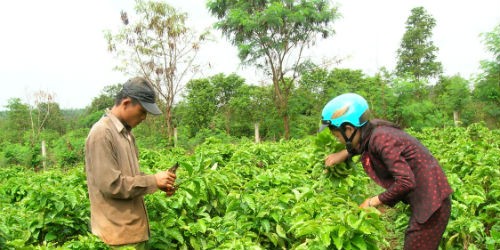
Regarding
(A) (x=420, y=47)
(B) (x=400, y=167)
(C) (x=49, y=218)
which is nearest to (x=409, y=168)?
(B) (x=400, y=167)

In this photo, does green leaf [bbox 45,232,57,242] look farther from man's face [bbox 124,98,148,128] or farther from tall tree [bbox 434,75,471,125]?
tall tree [bbox 434,75,471,125]

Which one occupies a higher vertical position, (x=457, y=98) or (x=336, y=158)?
(x=457, y=98)

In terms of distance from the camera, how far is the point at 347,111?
2920 mm

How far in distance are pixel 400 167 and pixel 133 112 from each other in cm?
181

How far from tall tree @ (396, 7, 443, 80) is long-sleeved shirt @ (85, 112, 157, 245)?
31664mm

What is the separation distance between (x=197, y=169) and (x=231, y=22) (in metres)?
16.3

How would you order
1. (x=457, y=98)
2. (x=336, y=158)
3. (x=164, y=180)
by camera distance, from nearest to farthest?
(x=164, y=180)
(x=336, y=158)
(x=457, y=98)

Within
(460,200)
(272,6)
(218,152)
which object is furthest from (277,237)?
(272,6)

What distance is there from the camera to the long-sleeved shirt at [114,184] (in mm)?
2773

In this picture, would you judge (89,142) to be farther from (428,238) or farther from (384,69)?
(384,69)

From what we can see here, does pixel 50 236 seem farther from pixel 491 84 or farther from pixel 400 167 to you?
pixel 491 84

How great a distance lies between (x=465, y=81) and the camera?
68.3 ft

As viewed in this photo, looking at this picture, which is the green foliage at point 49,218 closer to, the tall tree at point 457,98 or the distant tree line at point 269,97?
the distant tree line at point 269,97

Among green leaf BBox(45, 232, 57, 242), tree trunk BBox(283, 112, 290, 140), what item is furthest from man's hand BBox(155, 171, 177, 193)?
tree trunk BBox(283, 112, 290, 140)
